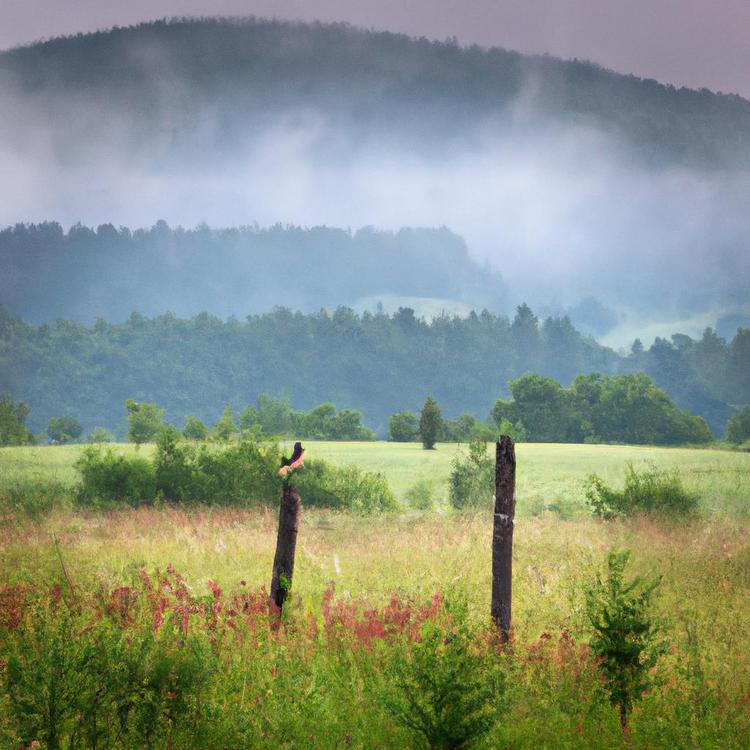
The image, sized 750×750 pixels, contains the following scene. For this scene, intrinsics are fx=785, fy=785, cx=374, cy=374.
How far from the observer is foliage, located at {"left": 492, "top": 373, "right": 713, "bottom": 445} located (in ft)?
223

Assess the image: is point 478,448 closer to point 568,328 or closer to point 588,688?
point 588,688

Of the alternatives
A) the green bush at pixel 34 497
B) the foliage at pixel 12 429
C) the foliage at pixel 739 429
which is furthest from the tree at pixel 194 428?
the foliage at pixel 739 429

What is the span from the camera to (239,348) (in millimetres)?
166375

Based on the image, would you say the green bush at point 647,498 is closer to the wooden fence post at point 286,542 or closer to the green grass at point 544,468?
the green grass at point 544,468

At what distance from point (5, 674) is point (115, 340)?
160 metres

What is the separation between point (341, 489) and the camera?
79.0 ft

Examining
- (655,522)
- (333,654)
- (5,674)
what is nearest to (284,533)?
(333,654)

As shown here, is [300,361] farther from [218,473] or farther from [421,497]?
[218,473]

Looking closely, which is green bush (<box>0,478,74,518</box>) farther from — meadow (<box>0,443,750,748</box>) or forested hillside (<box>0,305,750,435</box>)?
forested hillside (<box>0,305,750,435</box>)

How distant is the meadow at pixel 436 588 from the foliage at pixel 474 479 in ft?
3.52

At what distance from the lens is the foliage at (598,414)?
67.9 m

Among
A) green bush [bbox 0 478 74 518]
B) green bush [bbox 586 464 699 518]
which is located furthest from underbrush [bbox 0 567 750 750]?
green bush [bbox 0 478 74 518]

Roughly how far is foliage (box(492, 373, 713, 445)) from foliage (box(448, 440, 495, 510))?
43260mm

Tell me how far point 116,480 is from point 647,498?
14.6 metres
